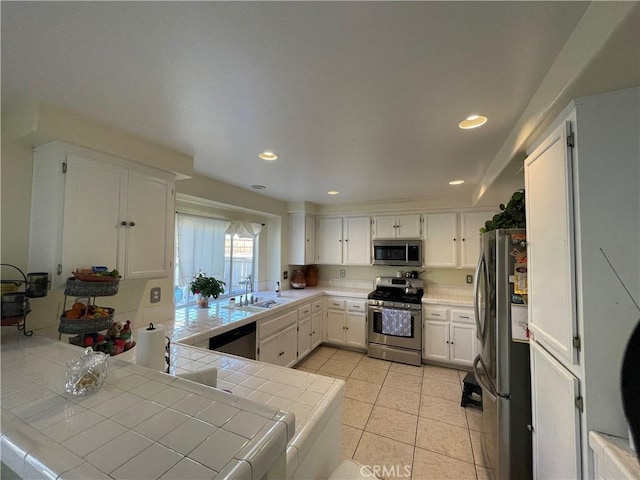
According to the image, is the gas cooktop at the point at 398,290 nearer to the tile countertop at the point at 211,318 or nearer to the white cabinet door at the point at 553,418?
the tile countertop at the point at 211,318

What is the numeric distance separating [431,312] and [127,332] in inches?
128

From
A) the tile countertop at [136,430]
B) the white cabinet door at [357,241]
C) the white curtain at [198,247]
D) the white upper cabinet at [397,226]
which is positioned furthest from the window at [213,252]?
the tile countertop at [136,430]

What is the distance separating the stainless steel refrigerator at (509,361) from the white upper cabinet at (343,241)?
96.3 inches

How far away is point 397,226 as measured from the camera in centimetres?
388

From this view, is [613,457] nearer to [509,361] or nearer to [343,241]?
[509,361]

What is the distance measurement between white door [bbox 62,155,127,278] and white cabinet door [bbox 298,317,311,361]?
2193mm

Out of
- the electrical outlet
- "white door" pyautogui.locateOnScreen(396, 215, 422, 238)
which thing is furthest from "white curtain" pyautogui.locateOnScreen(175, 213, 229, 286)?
"white door" pyautogui.locateOnScreen(396, 215, 422, 238)

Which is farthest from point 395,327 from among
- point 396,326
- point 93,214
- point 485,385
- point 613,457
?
point 93,214

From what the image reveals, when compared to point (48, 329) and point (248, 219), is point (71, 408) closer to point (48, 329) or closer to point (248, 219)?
point (48, 329)

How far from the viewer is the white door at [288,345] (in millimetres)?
2922

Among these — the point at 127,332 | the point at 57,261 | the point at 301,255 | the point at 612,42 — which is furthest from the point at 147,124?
the point at 301,255

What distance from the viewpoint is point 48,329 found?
1.55 m

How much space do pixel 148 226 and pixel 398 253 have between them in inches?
124

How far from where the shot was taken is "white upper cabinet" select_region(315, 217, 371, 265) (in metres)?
4.09
